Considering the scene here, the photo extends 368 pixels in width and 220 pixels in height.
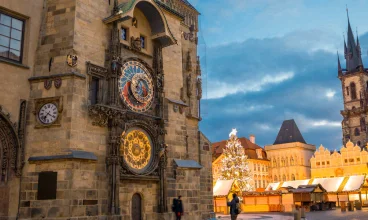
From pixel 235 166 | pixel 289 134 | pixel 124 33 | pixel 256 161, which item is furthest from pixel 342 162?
pixel 124 33

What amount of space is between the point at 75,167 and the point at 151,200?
15.2ft

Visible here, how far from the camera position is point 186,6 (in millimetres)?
31219

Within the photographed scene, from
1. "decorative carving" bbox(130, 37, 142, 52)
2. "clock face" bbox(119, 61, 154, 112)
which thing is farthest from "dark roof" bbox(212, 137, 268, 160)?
"decorative carving" bbox(130, 37, 142, 52)

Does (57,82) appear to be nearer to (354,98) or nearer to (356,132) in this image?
(356,132)

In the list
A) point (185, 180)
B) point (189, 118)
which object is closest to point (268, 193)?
point (189, 118)

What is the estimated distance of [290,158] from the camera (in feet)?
257

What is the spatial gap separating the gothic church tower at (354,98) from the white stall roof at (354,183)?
39665 millimetres

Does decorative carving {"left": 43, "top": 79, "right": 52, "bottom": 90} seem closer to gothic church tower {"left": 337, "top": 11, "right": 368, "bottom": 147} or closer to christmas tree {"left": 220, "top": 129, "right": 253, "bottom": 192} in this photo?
christmas tree {"left": 220, "top": 129, "right": 253, "bottom": 192}

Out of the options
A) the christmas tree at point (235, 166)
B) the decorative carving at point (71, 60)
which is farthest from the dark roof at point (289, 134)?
the decorative carving at point (71, 60)

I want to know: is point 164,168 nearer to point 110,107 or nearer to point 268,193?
point 110,107

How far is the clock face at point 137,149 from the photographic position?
55.2 ft

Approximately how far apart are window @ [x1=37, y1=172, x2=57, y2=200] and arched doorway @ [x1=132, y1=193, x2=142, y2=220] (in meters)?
3.86

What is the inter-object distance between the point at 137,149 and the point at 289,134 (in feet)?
228

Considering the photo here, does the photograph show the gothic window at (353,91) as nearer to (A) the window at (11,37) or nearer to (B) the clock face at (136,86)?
(B) the clock face at (136,86)
